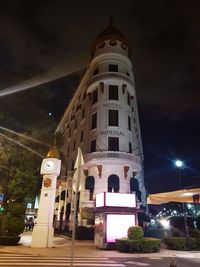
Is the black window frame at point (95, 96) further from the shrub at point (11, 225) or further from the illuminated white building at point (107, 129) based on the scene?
the shrub at point (11, 225)

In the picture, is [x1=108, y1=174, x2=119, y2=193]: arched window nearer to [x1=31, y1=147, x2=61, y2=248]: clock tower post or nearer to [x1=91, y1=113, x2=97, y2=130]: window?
[x1=91, y1=113, x2=97, y2=130]: window

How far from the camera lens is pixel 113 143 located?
32.5 metres

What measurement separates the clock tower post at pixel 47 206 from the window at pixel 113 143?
11.2 meters

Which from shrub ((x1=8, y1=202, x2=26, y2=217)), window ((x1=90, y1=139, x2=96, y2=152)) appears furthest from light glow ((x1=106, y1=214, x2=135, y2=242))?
window ((x1=90, y1=139, x2=96, y2=152))

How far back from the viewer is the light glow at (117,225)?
18625 millimetres

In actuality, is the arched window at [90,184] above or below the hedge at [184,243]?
above

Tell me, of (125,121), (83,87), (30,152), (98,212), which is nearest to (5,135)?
(30,152)

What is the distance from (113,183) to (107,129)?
268 inches

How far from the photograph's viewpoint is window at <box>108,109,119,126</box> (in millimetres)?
33688

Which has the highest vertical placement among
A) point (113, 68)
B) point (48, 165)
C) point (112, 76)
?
point (113, 68)

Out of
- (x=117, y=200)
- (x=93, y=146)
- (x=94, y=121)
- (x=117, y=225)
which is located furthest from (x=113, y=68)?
(x=117, y=225)

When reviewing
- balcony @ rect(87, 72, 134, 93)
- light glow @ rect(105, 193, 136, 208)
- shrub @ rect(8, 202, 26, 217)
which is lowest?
shrub @ rect(8, 202, 26, 217)

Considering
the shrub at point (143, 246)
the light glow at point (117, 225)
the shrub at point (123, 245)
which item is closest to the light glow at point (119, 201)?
the light glow at point (117, 225)

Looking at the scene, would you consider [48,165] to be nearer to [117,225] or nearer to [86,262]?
[117,225]
